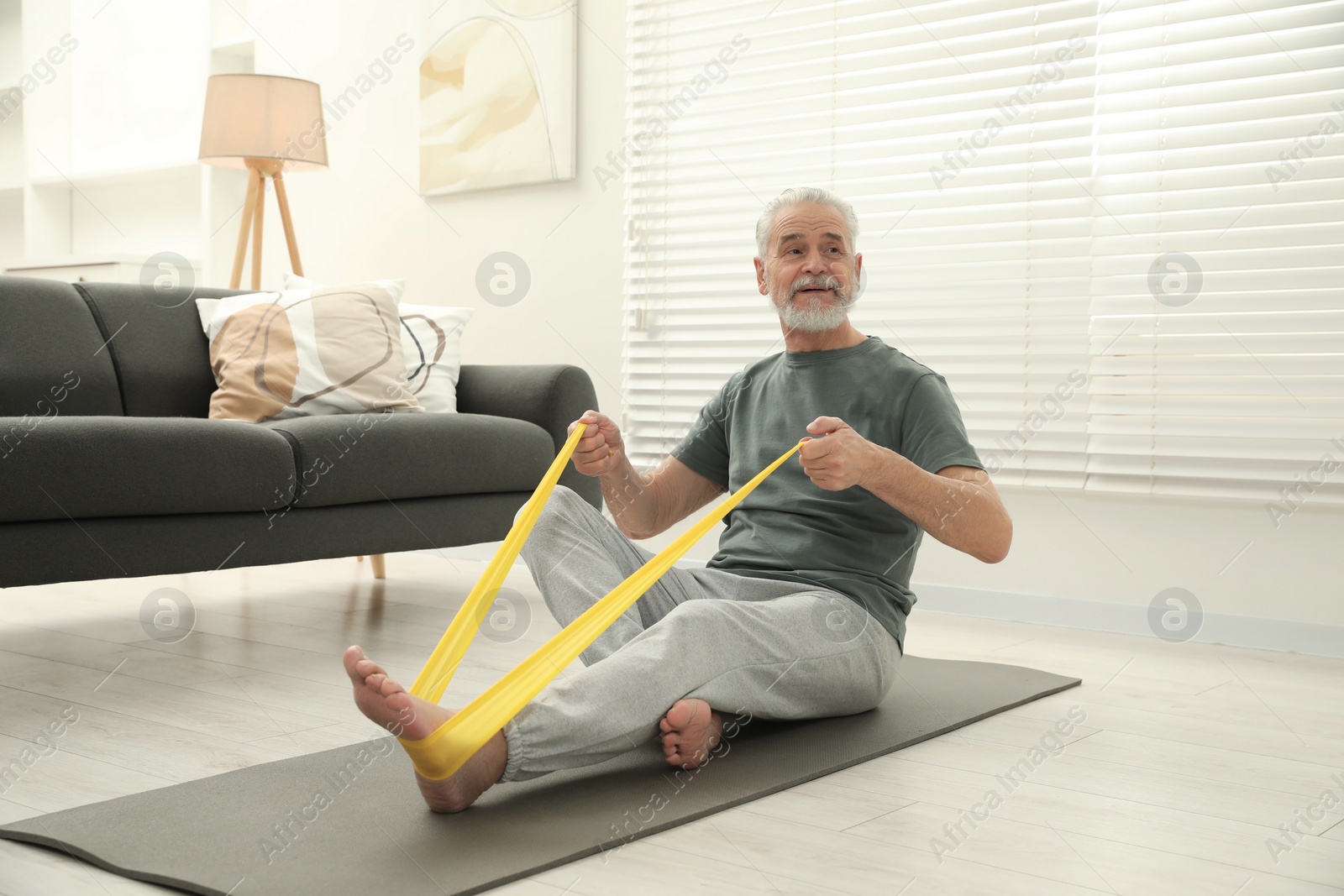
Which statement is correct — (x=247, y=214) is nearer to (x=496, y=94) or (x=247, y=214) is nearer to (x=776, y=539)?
(x=496, y=94)

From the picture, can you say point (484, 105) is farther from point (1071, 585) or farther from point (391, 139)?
point (1071, 585)

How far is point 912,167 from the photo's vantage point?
3340 millimetres

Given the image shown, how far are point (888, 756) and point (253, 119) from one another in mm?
3036

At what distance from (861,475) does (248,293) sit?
2.16 metres

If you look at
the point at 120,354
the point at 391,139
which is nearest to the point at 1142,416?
the point at 120,354

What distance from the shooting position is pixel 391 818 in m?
1.47

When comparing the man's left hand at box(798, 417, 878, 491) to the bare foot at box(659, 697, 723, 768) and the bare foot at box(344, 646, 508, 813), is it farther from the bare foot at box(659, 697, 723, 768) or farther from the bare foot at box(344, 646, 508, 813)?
the bare foot at box(344, 646, 508, 813)

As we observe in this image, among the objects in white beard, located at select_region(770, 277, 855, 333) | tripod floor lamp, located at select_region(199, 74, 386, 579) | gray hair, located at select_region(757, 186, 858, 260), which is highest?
tripod floor lamp, located at select_region(199, 74, 386, 579)

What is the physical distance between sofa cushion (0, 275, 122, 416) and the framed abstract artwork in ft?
5.29

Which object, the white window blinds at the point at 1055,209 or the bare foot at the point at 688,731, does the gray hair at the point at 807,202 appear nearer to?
the bare foot at the point at 688,731

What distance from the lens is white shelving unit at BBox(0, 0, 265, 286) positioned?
16.8 ft

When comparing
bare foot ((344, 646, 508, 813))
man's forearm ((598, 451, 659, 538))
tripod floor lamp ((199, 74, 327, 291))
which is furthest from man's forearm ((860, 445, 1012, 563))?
tripod floor lamp ((199, 74, 327, 291))

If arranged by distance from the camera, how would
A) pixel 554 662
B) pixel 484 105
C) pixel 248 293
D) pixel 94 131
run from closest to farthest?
1. pixel 554 662
2. pixel 248 293
3. pixel 484 105
4. pixel 94 131

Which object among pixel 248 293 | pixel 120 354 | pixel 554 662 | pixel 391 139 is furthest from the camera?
pixel 391 139
